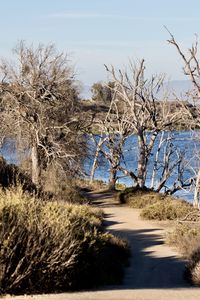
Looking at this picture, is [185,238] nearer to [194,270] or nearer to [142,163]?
[194,270]

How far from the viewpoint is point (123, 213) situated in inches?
1051

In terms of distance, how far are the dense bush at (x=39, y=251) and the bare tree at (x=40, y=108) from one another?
58.3 ft

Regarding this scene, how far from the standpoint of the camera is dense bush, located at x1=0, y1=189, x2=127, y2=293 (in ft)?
34.8

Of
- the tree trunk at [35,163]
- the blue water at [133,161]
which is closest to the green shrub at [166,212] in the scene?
the blue water at [133,161]

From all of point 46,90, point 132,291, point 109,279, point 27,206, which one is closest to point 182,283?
point 109,279

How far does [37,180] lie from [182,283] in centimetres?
1655

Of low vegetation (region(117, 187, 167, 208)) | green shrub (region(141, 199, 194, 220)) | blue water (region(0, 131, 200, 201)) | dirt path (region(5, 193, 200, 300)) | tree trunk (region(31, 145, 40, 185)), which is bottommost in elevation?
dirt path (region(5, 193, 200, 300))

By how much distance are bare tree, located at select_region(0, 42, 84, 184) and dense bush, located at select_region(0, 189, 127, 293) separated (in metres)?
17.8

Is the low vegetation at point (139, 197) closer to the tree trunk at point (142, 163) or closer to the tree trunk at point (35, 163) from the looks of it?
the tree trunk at point (142, 163)

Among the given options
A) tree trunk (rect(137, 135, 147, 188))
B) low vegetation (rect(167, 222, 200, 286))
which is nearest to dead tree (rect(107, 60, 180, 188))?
tree trunk (rect(137, 135, 147, 188))

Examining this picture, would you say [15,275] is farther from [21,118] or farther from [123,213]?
[21,118]

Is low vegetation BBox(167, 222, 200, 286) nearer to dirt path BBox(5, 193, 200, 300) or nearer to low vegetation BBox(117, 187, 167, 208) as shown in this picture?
dirt path BBox(5, 193, 200, 300)

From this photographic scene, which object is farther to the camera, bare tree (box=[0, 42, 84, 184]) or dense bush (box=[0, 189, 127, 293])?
bare tree (box=[0, 42, 84, 184])

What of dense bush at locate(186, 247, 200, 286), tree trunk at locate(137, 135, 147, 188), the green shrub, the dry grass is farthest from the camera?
tree trunk at locate(137, 135, 147, 188)
